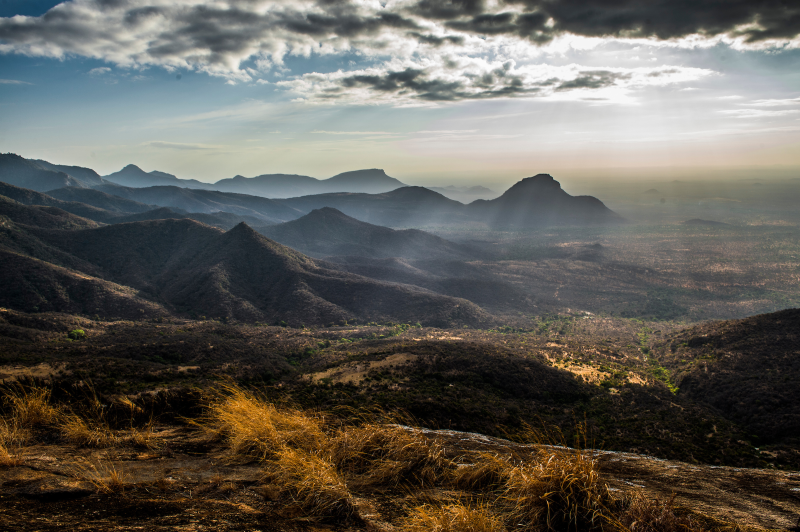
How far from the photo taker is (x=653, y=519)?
139 inches

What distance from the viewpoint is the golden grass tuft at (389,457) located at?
501cm

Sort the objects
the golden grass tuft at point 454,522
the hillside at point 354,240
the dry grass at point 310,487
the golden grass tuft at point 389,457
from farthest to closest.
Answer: the hillside at point 354,240 → the golden grass tuft at point 389,457 → the dry grass at point 310,487 → the golden grass tuft at point 454,522

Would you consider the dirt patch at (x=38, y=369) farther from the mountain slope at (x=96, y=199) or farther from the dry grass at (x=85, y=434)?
the mountain slope at (x=96, y=199)

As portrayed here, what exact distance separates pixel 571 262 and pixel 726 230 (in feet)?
463

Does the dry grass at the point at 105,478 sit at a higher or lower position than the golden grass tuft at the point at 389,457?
higher

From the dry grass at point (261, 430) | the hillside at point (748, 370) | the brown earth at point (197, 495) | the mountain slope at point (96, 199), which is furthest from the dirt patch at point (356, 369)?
the mountain slope at point (96, 199)

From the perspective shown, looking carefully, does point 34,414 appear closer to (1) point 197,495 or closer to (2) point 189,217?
(1) point 197,495

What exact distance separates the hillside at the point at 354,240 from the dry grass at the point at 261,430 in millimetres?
119793

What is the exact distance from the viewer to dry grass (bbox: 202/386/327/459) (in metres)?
5.52

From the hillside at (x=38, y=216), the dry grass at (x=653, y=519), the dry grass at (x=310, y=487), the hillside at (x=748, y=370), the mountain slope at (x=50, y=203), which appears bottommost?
the hillside at (x=748, y=370)

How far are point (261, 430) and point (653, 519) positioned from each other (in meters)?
5.04

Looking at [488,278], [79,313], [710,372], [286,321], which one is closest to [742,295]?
[488,278]

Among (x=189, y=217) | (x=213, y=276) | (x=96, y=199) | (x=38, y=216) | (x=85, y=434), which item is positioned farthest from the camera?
(x=96, y=199)

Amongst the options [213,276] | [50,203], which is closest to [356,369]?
[213,276]
